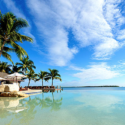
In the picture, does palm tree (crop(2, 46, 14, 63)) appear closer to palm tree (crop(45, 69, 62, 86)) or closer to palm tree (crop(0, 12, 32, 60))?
palm tree (crop(0, 12, 32, 60))

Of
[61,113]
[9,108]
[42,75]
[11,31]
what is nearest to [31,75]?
[42,75]

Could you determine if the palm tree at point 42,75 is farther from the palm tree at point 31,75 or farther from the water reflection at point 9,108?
the water reflection at point 9,108

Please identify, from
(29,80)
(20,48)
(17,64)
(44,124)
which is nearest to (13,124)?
(44,124)

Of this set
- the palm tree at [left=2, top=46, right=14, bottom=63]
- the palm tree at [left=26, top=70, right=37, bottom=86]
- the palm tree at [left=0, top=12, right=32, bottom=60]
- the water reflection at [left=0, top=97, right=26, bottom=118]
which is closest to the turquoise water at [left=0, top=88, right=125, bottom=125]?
the water reflection at [left=0, top=97, right=26, bottom=118]

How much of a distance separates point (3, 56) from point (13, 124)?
1229 cm

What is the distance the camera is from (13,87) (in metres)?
12.9

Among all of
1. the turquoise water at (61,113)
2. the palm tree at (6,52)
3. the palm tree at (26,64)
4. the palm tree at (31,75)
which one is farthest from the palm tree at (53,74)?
the turquoise water at (61,113)

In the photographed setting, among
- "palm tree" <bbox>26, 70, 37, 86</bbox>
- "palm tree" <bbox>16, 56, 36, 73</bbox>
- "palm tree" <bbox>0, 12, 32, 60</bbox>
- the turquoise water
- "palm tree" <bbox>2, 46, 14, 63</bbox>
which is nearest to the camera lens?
the turquoise water

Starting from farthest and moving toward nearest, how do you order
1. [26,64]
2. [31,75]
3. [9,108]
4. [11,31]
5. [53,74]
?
[53,74] < [31,75] < [26,64] < [11,31] < [9,108]

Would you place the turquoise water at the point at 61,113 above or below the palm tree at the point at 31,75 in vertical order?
below

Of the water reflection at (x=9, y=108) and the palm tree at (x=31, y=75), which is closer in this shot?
the water reflection at (x=9, y=108)

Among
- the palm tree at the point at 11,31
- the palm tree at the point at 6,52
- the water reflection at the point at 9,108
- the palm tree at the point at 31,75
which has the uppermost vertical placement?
the palm tree at the point at 11,31

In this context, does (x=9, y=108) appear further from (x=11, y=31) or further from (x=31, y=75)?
(x=31, y=75)

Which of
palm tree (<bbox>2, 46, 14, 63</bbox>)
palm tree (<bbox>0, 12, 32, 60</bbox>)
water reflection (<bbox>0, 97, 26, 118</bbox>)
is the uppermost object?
palm tree (<bbox>0, 12, 32, 60</bbox>)
